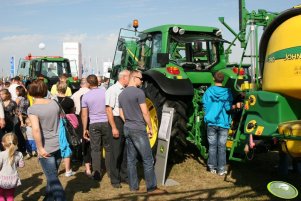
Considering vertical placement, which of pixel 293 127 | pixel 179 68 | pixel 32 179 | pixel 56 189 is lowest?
pixel 32 179

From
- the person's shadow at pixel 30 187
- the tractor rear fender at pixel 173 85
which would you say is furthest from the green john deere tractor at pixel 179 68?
the person's shadow at pixel 30 187

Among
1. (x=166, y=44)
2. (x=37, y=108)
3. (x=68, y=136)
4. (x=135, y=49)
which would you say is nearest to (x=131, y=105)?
(x=68, y=136)

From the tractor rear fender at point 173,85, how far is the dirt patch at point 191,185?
127 centimetres

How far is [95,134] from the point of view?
5.82 meters

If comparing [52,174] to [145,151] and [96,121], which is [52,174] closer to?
[145,151]

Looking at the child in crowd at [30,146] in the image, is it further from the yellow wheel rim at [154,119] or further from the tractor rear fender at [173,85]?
the tractor rear fender at [173,85]

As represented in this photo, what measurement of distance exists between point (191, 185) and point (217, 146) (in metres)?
0.82

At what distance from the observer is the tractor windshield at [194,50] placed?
684 cm

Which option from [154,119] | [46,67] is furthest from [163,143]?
[46,67]

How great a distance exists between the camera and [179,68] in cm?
634

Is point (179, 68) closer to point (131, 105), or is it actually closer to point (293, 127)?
point (131, 105)

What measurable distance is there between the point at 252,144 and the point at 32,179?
3480mm

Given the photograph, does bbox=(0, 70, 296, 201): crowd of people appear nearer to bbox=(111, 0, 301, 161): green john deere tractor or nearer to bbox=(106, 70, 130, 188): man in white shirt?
bbox=(106, 70, 130, 188): man in white shirt

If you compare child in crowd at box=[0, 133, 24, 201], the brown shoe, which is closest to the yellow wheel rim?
the brown shoe
